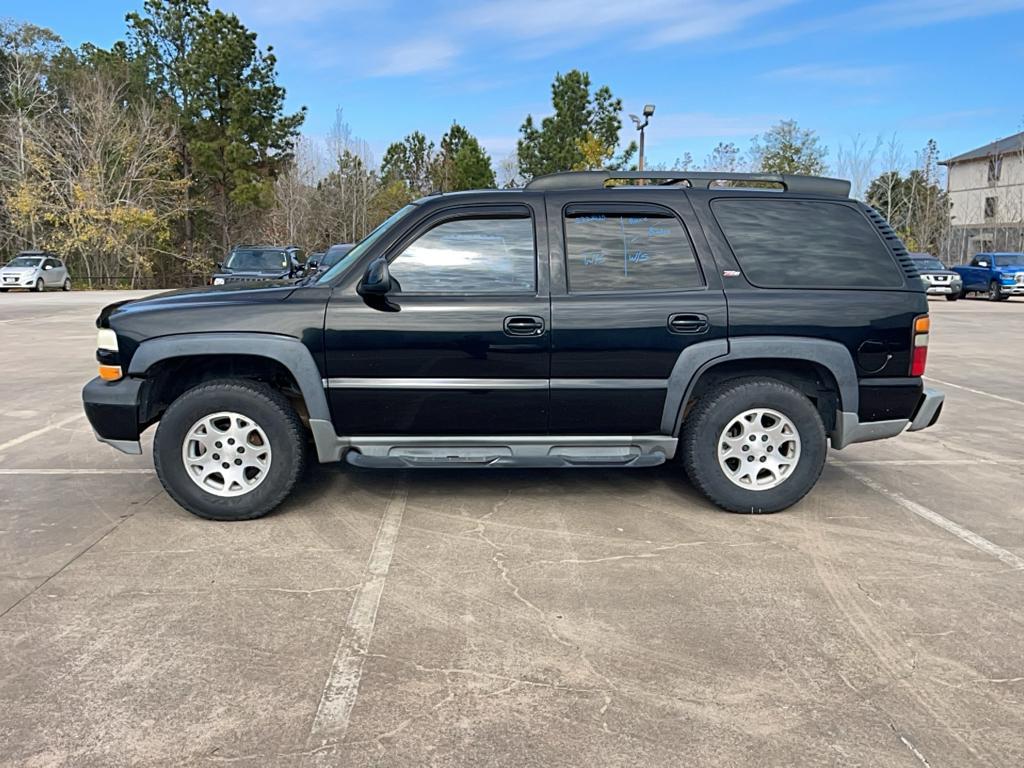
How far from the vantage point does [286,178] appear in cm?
4366

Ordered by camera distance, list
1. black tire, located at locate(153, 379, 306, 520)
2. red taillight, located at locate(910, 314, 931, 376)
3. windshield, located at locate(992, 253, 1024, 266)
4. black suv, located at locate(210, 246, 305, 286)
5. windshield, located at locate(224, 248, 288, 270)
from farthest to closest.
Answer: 1. windshield, located at locate(992, 253, 1024, 266)
2. windshield, located at locate(224, 248, 288, 270)
3. black suv, located at locate(210, 246, 305, 286)
4. red taillight, located at locate(910, 314, 931, 376)
5. black tire, located at locate(153, 379, 306, 520)

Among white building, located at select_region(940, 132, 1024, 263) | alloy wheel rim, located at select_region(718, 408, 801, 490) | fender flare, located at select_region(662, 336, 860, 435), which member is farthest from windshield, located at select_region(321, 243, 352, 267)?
white building, located at select_region(940, 132, 1024, 263)

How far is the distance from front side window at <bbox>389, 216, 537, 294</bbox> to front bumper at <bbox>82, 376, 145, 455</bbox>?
168 centimetres

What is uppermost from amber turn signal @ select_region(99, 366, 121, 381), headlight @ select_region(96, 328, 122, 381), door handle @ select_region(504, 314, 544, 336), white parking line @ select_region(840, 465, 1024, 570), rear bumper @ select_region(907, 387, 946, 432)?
door handle @ select_region(504, 314, 544, 336)

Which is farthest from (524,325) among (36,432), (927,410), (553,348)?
(36,432)

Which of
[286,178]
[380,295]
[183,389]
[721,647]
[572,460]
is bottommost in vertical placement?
[721,647]

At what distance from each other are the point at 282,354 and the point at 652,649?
256 cm

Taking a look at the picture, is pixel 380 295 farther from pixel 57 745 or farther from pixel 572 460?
pixel 57 745

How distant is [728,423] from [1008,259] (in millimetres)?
27948

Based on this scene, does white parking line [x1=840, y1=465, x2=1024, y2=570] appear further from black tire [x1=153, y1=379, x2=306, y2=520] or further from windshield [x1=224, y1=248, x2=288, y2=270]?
windshield [x1=224, y1=248, x2=288, y2=270]

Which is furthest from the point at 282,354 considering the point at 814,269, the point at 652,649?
the point at 814,269

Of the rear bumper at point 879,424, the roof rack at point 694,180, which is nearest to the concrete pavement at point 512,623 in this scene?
the rear bumper at point 879,424

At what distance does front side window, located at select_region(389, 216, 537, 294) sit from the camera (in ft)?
14.5

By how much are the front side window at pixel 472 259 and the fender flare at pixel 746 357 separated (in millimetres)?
1012
